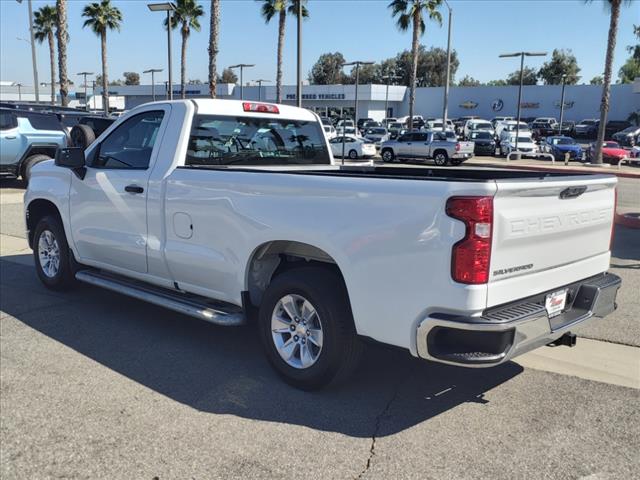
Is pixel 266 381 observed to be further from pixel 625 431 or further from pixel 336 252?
pixel 625 431

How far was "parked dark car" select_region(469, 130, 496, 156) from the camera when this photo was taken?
36344 millimetres

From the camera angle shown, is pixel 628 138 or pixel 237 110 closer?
pixel 237 110

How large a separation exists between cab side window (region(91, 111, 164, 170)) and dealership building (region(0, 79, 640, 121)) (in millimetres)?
59796

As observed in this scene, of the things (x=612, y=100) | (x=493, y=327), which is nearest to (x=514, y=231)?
(x=493, y=327)

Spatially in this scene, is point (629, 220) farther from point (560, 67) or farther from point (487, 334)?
point (560, 67)

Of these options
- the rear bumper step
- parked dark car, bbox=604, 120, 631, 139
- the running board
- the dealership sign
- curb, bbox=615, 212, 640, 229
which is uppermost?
the dealership sign

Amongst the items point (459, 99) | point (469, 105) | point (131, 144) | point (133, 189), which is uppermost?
point (459, 99)

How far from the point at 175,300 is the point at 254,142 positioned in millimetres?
1650

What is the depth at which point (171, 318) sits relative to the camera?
19.3ft

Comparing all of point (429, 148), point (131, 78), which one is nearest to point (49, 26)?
point (429, 148)

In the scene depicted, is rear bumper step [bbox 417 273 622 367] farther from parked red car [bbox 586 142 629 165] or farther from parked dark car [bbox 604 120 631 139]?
parked dark car [bbox 604 120 631 139]

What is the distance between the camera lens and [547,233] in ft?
11.7

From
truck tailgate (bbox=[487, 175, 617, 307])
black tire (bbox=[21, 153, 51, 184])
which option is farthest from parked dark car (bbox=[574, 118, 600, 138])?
truck tailgate (bbox=[487, 175, 617, 307])

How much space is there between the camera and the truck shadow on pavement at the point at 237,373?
12.8ft
